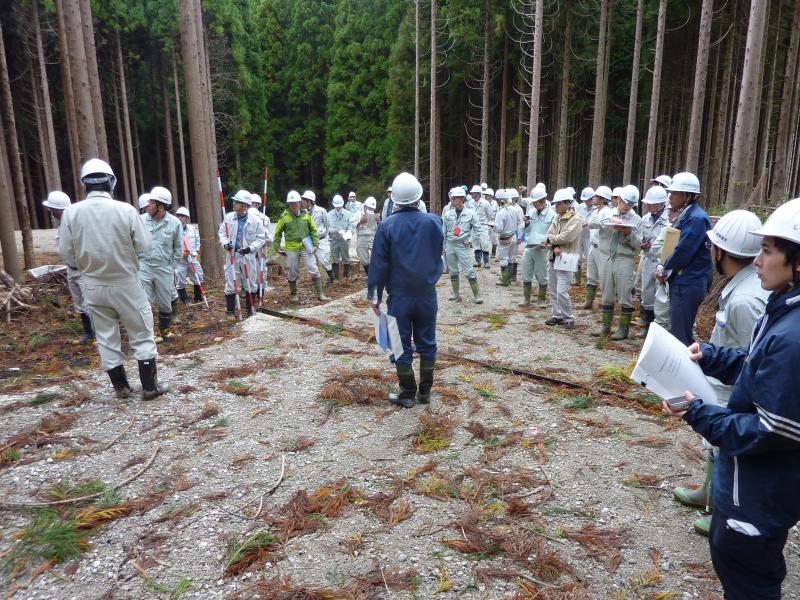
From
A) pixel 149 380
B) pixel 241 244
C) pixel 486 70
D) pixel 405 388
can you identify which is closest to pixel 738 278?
pixel 405 388

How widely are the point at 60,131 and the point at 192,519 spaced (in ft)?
107

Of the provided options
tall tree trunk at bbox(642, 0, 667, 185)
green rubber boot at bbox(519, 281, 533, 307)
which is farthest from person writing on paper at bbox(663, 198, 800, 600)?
tall tree trunk at bbox(642, 0, 667, 185)

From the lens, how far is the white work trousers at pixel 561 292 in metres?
8.27

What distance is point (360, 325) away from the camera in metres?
8.64

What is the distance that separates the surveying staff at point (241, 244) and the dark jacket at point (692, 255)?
21.6 ft

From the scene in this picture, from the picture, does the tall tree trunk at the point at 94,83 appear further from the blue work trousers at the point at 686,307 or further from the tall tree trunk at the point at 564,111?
the tall tree trunk at the point at 564,111

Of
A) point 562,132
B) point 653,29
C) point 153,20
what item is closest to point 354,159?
point 153,20

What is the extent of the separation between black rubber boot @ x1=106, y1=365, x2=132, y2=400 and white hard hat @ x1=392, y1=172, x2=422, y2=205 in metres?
3.30

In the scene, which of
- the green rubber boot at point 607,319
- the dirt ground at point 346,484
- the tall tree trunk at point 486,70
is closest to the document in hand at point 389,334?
the dirt ground at point 346,484

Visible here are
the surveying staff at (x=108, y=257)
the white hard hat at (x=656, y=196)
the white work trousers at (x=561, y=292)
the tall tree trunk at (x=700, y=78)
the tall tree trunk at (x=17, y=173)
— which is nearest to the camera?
the surveying staff at (x=108, y=257)

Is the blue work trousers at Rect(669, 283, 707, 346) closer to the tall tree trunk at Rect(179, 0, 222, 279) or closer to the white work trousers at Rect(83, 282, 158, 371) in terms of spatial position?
the white work trousers at Rect(83, 282, 158, 371)

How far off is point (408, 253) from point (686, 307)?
288cm

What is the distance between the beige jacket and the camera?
26.6 ft

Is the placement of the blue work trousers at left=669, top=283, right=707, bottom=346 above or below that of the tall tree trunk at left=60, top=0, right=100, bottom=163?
below
